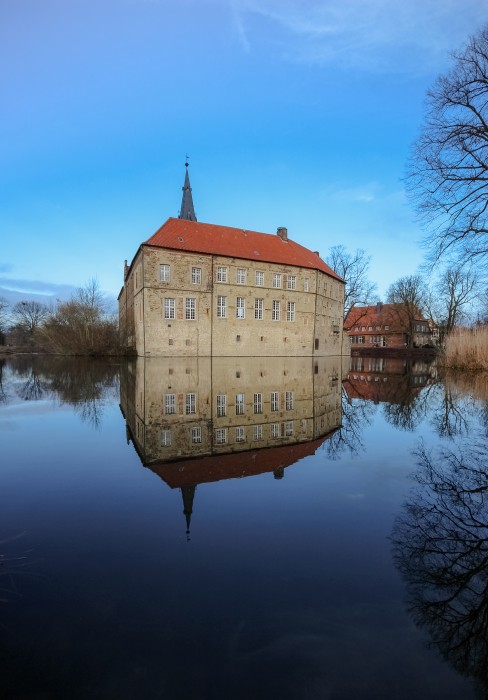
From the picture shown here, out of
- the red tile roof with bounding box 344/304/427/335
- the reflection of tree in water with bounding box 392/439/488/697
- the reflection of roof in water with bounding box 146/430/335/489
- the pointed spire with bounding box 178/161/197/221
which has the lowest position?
the reflection of tree in water with bounding box 392/439/488/697

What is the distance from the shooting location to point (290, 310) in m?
40.7

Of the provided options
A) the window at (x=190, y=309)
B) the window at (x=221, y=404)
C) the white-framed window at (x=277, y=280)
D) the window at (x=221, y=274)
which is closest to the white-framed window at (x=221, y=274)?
the window at (x=221, y=274)

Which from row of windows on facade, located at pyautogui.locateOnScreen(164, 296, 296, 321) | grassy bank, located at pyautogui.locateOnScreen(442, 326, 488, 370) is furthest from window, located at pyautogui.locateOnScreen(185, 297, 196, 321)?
grassy bank, located at pyautogui.locateOnScreen(442, 326, 488, 370)

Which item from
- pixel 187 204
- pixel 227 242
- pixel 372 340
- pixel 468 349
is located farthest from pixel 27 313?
pixel 468 349

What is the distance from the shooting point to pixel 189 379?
54.0 ft

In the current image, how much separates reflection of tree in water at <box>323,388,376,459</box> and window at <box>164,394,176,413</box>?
13.0 feet

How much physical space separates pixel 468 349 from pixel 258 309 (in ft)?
62.7

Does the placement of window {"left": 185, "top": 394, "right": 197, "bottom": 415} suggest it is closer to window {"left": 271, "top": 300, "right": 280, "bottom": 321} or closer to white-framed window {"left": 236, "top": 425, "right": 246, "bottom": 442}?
white-framed window {"left": 236, "top": 425, "right": 246, "bottom": 442}

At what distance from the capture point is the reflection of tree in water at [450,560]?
2371mm

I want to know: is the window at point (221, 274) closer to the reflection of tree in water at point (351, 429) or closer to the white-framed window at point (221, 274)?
the white-framed window at point (221, 274)

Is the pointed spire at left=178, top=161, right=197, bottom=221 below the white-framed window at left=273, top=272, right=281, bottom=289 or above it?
above

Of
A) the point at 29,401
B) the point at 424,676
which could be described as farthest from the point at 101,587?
the point at 29,401

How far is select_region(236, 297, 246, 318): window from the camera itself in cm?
3673

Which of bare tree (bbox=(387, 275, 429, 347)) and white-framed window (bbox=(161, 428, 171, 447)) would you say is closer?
white-framed window (bbox=(161, 428, 171, 447))
